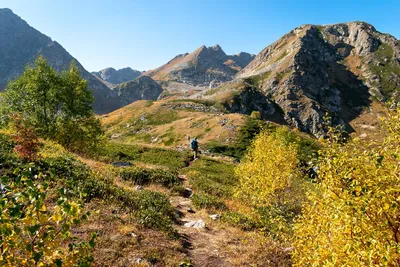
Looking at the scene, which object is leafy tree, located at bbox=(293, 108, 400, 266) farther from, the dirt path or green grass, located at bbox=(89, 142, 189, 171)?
green grass, located at bbox=(89, 142, 189, 171)

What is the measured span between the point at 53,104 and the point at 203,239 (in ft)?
103

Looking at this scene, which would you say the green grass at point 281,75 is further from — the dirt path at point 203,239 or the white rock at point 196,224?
the white rock at point 196,224

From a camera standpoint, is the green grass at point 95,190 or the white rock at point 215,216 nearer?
the green grass at point 95,190

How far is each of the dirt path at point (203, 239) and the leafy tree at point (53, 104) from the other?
64.6 feet

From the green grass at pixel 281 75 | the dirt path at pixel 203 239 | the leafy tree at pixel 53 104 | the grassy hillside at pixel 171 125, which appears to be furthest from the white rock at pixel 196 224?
the green grass at pixel 281 75

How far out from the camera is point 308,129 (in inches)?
6304

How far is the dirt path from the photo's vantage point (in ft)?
39.8

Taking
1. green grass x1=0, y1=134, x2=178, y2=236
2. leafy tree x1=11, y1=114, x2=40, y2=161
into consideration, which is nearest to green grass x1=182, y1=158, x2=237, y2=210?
green grass x1=0, y1=134, x2=178, y2=236

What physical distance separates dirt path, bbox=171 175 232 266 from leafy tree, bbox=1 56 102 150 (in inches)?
775

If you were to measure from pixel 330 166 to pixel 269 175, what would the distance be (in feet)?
→ 34.9

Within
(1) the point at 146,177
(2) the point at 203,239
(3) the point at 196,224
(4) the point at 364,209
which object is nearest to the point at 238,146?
(1) the point at 146,177

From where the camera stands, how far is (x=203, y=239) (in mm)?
14328

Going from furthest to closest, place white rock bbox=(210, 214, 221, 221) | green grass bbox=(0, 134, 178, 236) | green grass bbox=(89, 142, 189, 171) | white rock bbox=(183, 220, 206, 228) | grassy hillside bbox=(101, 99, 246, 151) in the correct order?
grassy hillside bbox=(101, 99, 246, 151) < green grass bbox=(89, 142, 189, 171) < white rock bbox=(210, 214, 221, 221) < white rock bbox=(183, 220, 206, 228) < green grass bbox=(0, 134, 178, 236)

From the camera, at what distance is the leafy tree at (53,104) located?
32906 mm
